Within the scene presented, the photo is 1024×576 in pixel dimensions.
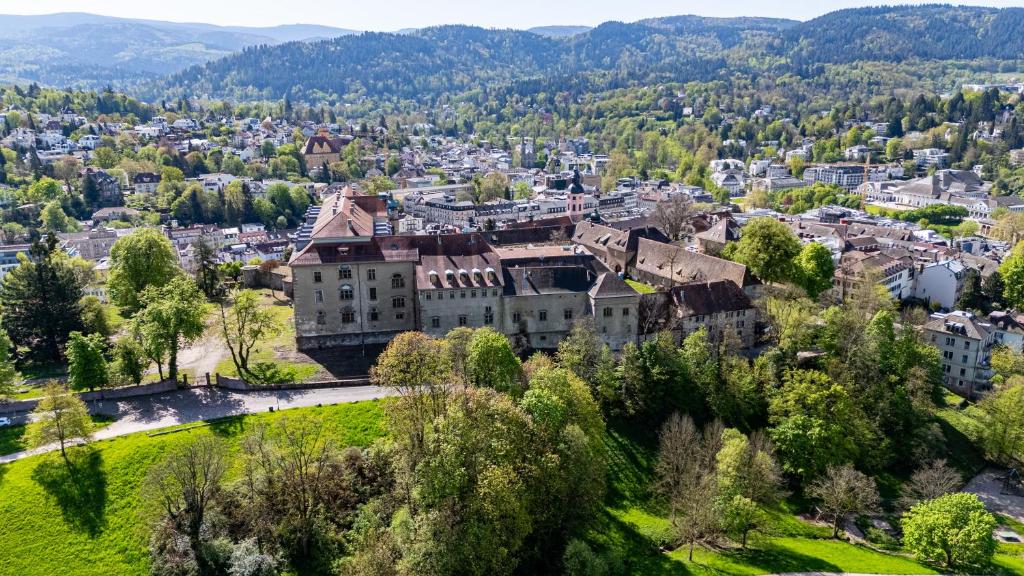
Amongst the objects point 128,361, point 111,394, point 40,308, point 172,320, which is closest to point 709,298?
point 172,320

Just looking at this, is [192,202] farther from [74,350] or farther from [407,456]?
[407,456]

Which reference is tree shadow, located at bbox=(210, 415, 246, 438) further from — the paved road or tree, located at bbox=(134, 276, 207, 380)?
tree, located at bbox=(134, 276, 207, 380)

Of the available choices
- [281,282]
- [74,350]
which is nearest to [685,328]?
[281,282]

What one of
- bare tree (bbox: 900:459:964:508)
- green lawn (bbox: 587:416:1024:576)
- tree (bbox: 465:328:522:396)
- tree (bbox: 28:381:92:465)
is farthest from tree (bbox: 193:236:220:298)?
bare tree (bbox: 900:459:964:508)

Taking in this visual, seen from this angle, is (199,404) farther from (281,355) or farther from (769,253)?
(769,253)

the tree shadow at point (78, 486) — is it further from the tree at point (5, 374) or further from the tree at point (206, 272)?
the tree at point (206, 272)
